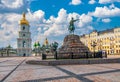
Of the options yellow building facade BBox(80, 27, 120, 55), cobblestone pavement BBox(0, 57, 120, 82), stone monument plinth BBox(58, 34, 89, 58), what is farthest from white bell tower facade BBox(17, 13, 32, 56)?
cobblestone pavement BBox(0, 57, 120, 82)

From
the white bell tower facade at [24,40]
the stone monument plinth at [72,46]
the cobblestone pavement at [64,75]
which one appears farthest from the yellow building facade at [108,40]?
the cobblestone pavement at [64,75]

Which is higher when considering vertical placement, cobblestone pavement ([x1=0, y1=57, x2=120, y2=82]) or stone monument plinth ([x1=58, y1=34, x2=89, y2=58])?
stone monument plinth ([x1=58, y1=34, x2=89, y2=58])

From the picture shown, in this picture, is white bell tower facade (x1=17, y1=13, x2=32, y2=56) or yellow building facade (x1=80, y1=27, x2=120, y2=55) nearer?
white bell tower facade (x1=17, y1=13, x2=32, y2=56)

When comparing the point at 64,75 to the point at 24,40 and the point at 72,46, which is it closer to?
the point at 72,46

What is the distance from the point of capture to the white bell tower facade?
98625 mm

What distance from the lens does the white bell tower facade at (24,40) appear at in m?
98.6

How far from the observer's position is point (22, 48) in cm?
9881

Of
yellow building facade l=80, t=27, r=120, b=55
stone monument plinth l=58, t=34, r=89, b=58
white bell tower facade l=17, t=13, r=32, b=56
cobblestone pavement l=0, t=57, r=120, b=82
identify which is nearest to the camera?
cobblestone pavement l=0, t=57, r=120, b=82

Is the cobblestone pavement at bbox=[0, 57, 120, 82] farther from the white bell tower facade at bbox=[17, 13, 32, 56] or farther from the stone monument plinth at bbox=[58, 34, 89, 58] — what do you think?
the white bell tower facade at bbox=[17, 13, 32, 56]

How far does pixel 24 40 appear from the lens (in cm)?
10094

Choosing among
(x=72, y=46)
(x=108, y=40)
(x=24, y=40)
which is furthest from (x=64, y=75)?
(x=108, y=40)

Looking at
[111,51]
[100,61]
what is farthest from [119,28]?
[100,61]

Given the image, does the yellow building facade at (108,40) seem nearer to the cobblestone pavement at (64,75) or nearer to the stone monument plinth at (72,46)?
the stone monument plinth at (72,46)

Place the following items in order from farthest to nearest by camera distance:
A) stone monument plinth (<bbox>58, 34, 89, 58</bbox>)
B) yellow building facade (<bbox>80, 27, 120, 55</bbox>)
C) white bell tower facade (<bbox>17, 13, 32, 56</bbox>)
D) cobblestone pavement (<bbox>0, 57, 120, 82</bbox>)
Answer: yellow building facade (<bbox>80, 27, 120, 55</bbox>) → white bell tower facade (<bbox>17, 13, 32, 56</bbox>) → stone monument plinth (<bbox>58, 34, 89, 58</bbox>) → cobblestone pavement (<bbox>0, 57, 120, 82</bbox>)
